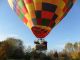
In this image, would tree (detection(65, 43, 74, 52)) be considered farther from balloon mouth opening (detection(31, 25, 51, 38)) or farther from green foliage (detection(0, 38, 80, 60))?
balloon mouth opening (detection(31, 25, 51, 38))

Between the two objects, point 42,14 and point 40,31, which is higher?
point 42,14

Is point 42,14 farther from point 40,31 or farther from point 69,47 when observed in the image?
point 69,47

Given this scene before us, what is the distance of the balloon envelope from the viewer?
21.0m

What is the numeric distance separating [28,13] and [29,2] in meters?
0.76

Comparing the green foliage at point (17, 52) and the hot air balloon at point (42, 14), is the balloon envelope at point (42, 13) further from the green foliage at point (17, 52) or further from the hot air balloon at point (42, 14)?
the green foliage at point (17, 52)

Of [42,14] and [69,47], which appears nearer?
[42,14]

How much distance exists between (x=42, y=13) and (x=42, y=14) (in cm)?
7

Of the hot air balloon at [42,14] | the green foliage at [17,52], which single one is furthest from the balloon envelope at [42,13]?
the green foliage at [17,52]

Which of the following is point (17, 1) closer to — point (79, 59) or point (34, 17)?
point (34, 17)

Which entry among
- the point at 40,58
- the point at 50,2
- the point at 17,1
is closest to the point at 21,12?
the point at 17,1

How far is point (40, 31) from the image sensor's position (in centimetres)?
2095

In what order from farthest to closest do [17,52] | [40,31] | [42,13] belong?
[17,52] < [42,13] < [40,31]

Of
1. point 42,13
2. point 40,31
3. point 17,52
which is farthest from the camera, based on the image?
point 17,52

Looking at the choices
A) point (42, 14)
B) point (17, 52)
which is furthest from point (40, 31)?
point (17, 52)
